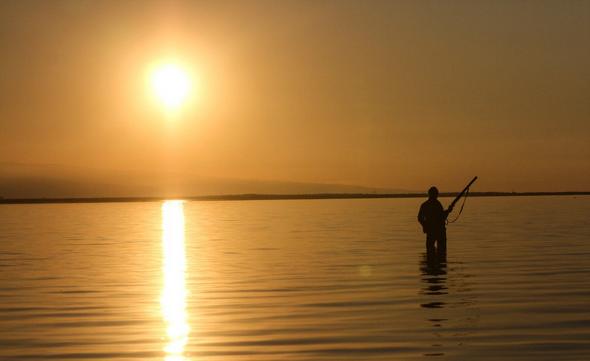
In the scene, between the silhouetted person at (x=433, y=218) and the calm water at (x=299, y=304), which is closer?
the calm water at (x=299, y=304)

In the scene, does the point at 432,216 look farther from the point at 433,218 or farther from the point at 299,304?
the point at 299,304

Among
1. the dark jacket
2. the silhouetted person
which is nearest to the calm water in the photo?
the silhouetted person

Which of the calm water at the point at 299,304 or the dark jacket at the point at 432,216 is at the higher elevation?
the dark jacket at the point at 432,216

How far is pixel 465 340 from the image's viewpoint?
13195mm

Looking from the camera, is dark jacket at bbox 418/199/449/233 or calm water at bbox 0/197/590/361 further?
dark jacket at bbox 418/199/449/233

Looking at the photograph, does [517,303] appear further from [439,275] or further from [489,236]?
[489,236]

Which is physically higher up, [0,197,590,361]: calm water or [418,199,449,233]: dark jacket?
[418,199,449,233]: dark jacket

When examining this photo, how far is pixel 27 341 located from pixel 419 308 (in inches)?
291

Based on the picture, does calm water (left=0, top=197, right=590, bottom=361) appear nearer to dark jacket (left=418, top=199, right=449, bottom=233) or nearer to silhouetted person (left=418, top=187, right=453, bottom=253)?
silhouetted person (left=418, top=187, right=453, bottom=253)

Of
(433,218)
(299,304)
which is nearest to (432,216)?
(433,218)

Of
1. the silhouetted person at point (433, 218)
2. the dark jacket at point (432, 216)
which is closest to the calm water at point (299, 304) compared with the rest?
the silhouetted person at point (433, 218)

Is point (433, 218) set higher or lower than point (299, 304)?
higher

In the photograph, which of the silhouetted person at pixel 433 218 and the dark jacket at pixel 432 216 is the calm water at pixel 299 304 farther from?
the dark jacket at pixel 432 216

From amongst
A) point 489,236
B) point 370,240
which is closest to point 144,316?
point 370,240
